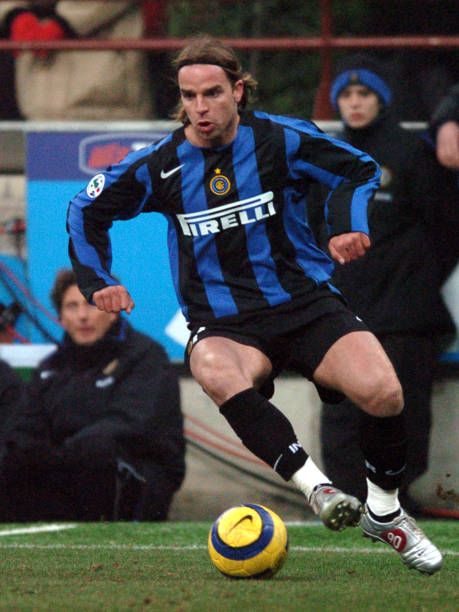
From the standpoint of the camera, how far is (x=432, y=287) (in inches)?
373

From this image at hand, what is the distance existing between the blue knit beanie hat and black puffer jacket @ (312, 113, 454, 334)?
0.51 ft

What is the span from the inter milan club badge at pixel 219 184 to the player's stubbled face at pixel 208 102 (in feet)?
0.44

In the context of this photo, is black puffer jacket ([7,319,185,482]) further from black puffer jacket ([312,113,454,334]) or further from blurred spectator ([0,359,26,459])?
black puffer jacket ([312,113,454,334])

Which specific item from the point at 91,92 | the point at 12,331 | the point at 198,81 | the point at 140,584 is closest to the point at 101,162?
the point at 91,92

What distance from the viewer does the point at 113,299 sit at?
6445 millimetres

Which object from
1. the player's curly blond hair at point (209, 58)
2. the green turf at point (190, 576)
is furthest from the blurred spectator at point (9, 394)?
A: the player's curly blond hair at point (209, 58)

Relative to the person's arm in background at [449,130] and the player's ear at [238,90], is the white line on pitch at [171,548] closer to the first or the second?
the player's ear at [238,90]

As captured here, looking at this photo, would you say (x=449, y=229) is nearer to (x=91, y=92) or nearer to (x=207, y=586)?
(x=91, y=92)

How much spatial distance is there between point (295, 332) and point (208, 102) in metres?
0.99

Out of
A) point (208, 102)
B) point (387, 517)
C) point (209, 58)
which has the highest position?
point (209, 58)

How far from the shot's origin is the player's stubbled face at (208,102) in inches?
254

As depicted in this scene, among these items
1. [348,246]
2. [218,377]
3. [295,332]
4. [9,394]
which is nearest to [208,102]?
[348,246]

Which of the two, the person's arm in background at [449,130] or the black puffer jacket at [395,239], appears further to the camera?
the black puffer jacket at [395,239]

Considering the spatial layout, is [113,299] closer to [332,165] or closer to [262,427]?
[262,427]
